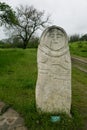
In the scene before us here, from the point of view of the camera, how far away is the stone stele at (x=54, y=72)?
6230mm

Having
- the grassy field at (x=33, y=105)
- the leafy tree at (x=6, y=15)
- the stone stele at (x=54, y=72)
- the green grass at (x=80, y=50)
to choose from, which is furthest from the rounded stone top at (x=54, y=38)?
the green grass at (x=80, y=50)

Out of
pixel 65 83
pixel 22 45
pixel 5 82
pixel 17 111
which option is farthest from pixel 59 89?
pixel 22 45

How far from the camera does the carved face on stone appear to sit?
20.6ft

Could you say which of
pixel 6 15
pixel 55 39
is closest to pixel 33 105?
pixel 55 39

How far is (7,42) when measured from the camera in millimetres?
49656

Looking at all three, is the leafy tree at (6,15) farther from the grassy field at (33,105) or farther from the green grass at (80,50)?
the grassy field at (33,105)

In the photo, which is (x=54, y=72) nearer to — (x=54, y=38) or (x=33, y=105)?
(x=54, y=38)

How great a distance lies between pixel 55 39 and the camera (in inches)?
249

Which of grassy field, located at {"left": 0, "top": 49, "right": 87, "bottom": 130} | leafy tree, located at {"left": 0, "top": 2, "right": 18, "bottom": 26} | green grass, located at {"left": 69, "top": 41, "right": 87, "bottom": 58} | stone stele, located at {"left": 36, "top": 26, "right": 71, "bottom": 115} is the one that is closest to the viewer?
grassy field, located at {"left": 0, "top": 49, "right": 87, "bottom": 130}

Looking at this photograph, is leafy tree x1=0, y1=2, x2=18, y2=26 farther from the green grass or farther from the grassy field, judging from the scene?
the grassy field

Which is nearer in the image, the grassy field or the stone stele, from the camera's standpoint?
the grassy field

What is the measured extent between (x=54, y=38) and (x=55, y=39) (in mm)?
34

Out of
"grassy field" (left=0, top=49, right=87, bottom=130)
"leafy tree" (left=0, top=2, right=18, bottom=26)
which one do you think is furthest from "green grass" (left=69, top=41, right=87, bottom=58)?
"grassy field" (left=0, top=49, right=87, bottom=130)

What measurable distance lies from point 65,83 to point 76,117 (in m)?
0.90
